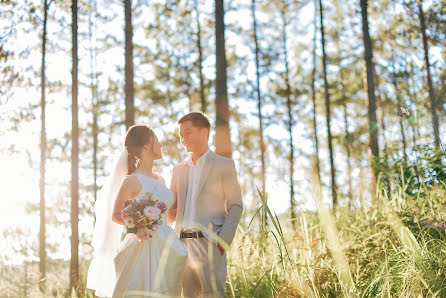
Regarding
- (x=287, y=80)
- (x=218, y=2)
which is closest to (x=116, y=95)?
(x=287, y=80)

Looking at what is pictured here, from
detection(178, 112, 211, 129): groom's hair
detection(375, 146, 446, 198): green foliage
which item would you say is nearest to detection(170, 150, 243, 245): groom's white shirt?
detection(178, 112, 211, 129): groom's hair

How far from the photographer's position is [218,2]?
8.62 meters

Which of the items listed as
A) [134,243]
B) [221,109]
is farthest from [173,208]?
[221,109]

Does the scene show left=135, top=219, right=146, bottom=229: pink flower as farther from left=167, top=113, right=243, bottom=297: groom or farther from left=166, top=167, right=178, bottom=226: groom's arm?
left=166, top=167, right=178, bottom=226: groom's arm

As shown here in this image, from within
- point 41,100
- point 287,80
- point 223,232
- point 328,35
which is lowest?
point 223,232

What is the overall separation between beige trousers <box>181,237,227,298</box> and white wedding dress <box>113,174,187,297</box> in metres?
0.24

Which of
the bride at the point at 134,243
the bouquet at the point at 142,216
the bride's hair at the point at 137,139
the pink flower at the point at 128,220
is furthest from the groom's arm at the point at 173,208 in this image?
the pink flower at the point at 128,220

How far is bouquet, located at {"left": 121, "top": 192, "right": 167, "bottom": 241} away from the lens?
12.5 feet

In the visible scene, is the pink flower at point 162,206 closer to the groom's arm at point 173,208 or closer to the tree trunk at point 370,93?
the groom's arm at point 173,208

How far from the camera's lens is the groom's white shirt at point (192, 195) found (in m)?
4.24

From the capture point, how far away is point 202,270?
164 inches

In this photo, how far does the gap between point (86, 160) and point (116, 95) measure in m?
2.93

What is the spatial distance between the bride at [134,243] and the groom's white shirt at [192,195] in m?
0.19

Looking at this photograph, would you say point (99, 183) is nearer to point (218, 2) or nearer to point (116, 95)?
point (116, 95)
